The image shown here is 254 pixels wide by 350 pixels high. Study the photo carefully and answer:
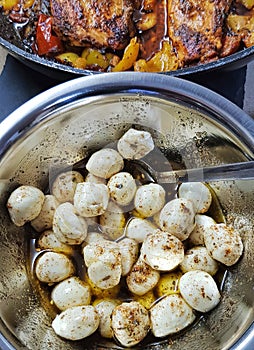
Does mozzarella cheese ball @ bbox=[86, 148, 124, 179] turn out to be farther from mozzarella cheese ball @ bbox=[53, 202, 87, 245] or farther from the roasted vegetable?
the roasted vegetable

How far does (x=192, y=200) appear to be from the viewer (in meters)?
1.49

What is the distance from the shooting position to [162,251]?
1369 millimetres

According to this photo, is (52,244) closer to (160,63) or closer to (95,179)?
(95,179)

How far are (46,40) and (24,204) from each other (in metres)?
0.50

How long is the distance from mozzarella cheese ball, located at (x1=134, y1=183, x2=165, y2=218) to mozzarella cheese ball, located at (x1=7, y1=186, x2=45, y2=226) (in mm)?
212

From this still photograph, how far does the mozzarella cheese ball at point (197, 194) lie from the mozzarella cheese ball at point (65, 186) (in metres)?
0.24

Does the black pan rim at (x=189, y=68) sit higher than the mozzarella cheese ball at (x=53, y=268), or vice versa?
the black pan rim at (x=189, y=68)

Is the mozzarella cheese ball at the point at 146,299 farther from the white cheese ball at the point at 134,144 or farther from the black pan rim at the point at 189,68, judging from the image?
the black pan rim at the point at 189,68

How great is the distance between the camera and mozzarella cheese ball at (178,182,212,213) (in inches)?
58.6

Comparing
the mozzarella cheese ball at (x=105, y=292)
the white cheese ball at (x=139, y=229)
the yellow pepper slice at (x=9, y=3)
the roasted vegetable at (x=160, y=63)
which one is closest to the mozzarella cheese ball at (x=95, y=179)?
the white cheese ball at (x=139, y=229)

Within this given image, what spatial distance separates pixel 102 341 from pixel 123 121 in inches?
18.9

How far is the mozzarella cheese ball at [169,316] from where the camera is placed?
1.35 meters

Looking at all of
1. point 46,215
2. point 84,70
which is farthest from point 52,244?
point 84,70

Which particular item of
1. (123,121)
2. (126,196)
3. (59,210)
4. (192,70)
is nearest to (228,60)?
(192,70)
